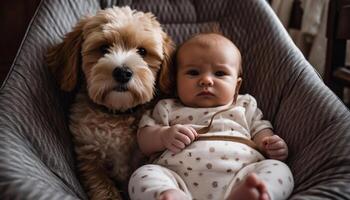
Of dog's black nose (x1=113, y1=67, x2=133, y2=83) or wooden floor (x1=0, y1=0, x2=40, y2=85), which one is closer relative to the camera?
dog's black nose (x1=113, y1=67, x2=133, y2=83)

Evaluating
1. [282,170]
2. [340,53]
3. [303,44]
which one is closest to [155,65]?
[282,170]

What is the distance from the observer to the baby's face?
1.35 metres

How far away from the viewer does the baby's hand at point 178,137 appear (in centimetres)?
123

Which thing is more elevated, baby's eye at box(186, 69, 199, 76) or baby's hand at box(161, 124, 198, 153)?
baby's eye at box(186, 69, 199, 76)

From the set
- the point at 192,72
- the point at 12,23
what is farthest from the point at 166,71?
the point at 12,23

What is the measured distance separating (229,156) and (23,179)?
1.69 ft

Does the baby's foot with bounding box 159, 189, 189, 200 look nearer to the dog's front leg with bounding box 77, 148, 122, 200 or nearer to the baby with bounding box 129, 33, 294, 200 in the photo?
the baby with bounding box 129, 33, 294, 200

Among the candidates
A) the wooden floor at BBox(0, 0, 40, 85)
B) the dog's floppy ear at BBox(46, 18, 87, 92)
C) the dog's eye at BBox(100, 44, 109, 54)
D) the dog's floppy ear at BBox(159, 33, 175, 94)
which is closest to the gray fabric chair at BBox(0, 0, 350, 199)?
the dog's floppy ear at BBox(46, 18, 87, 92)

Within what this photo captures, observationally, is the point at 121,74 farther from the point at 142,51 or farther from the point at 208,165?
the point at 208,165

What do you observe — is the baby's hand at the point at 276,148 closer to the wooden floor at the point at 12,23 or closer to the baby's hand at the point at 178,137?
the baby's hand at the point at 178,137

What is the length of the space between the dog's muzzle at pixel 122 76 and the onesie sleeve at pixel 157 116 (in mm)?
142

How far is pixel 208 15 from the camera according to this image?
71.2 inches

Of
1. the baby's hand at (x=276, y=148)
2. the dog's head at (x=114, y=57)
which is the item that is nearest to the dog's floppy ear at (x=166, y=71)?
the dog's head at (x=114, y=57)

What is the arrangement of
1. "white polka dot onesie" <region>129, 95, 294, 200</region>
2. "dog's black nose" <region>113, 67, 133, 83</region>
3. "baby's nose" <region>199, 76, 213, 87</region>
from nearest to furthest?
"white polka dot onesie" <region>129, 95, 294, 200</region>
"dog's black nose" <region>113, 67, 133, 83</region>
"baby's nose" <region>199, 76, 213, 87</region>
